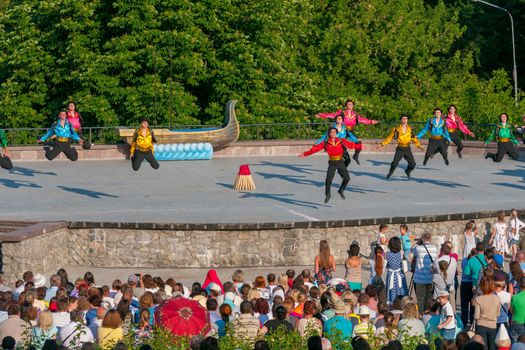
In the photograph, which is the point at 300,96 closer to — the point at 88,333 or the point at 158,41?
the point at 158,41

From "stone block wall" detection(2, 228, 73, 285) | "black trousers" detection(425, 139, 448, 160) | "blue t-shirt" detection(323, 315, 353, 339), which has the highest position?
"black trousers" detection(425, 139, 448, 160)

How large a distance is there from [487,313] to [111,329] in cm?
475

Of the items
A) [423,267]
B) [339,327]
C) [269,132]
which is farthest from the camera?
[269,132]

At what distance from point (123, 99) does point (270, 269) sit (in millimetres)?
21207

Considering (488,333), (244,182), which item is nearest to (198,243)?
(244,182)

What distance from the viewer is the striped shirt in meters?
20.4

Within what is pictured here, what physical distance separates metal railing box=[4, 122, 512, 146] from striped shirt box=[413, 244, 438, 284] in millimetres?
21337

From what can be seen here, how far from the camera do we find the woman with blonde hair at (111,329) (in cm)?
1483

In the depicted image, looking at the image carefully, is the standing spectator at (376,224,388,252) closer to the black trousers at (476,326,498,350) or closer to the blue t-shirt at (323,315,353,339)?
the black trousers at (476,326,498,350)

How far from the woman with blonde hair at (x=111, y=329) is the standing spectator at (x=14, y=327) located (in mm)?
912

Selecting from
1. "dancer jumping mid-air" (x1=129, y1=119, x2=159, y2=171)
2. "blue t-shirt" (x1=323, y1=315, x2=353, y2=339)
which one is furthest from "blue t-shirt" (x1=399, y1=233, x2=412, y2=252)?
"blue t-shirt" (x1=323, y1=315, x2=353, y2=339)

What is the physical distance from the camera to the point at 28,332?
15289mm

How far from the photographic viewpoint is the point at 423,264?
20.5 metres

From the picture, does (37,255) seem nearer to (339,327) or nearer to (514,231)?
(514,231)
